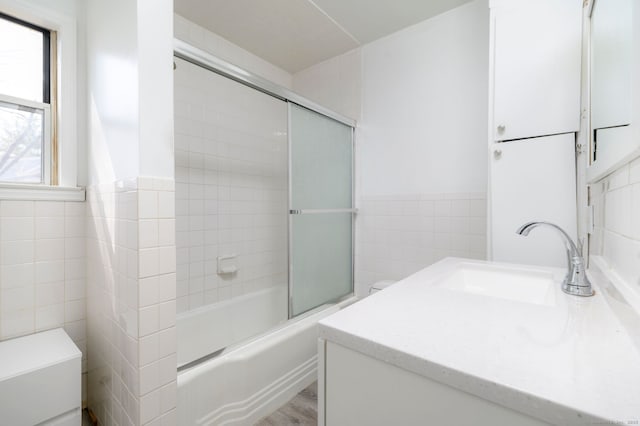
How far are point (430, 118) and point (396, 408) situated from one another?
2.03 metres

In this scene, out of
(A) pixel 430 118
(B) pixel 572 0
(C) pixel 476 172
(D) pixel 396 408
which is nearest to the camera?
(D) pixel 396 408

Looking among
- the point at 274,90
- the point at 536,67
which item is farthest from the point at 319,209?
the point at 536,67

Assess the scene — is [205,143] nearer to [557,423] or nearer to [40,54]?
[40,54]

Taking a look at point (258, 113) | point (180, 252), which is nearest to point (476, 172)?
point (258, 113)

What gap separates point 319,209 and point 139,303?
4.41ft

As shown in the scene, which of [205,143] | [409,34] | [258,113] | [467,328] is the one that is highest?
[409,34]

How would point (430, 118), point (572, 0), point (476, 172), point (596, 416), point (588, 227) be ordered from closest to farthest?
point (596, 416)
point (588, 227)
point (572, 0)
point (476, 172)
point (430, 118)

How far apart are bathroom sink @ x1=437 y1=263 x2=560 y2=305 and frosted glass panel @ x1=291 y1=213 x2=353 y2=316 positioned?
42.7 inches

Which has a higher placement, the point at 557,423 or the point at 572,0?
the point at 572,0

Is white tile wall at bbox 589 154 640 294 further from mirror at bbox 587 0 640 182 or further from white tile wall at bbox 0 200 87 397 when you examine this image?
white tile wall at bbox 0 200 87 397

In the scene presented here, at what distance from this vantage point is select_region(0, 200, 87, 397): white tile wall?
1230 mm

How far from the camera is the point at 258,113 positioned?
8.04 ft

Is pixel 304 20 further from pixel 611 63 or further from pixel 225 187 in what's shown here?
pixel 611 63

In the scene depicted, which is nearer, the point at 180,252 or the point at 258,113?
the point at 180,252
